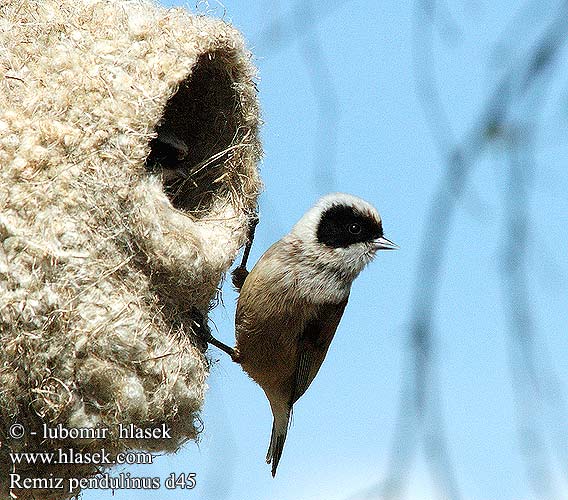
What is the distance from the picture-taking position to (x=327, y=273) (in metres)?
4.21

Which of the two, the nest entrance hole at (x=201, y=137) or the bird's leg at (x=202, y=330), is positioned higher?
the nest entrance hole at (x=201, y=137)

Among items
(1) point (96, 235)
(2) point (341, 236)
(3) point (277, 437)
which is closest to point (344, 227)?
(2) point (341, 236)

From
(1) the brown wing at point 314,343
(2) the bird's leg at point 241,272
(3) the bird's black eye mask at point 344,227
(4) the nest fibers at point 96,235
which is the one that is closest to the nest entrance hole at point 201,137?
(4) the nest fibers at point 96,235

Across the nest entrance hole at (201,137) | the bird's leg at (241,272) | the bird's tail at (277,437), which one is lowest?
the bird's tail at (277,437)

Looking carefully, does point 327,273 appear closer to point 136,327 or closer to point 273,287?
point 273,287

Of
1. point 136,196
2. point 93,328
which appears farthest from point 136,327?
point 136,196

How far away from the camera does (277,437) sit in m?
4.45

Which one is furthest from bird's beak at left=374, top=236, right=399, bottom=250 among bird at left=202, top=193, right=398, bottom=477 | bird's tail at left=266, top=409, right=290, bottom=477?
bird's tail at left=266, top=409, right=290, bottom=477

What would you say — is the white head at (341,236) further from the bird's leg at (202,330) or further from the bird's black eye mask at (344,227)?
the bird's leg at (202,330)

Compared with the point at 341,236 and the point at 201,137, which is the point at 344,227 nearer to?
the point at 341,236

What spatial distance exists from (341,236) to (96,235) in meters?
1.23

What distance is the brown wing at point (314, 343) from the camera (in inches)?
166

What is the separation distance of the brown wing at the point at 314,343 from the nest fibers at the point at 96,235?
0.53 metres

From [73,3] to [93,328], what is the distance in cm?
116
